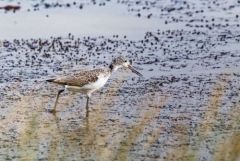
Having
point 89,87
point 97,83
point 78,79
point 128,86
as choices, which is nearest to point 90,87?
point 89,87

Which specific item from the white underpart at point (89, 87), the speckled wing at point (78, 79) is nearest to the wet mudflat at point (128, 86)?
the white underpart at point (89, 87)

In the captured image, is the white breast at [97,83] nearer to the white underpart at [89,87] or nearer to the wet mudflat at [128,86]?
the white underpart at [89,87]

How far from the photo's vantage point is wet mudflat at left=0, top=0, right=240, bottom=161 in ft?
37.6

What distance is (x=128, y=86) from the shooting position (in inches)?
635

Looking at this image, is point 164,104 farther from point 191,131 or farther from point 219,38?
point 219,38

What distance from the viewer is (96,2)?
31.4 meters

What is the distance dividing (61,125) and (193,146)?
294 cm

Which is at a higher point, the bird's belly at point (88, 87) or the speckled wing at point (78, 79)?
the speckled wing at point (78, 79)

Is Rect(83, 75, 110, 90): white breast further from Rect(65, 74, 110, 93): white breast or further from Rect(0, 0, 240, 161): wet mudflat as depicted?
Rect(0, 0, 240, 161): wet mudflat

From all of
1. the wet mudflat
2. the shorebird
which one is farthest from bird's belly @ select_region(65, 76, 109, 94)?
the wet mudflat

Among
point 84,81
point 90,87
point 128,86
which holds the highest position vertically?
point 84,81

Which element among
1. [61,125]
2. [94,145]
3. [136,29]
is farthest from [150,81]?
A: [136,29]

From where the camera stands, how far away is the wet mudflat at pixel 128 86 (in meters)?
11.5

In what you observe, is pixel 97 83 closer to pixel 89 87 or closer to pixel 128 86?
pixel 89 87
